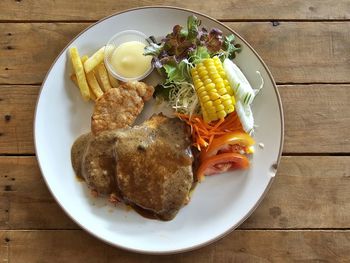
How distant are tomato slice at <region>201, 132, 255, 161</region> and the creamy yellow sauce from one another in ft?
2.22

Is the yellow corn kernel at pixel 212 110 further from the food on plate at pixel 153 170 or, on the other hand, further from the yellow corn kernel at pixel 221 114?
the food on plate at pixel 153 170

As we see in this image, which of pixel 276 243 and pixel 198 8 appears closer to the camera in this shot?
pixel 276 243

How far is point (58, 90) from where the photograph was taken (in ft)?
10.8

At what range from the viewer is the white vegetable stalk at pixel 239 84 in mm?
3078

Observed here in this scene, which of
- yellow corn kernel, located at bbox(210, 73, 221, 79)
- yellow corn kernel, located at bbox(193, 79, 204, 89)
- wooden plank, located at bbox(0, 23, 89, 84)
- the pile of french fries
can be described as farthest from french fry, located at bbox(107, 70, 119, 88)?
yellow corn kernel, located at bbox(210, 73, 221, 79)

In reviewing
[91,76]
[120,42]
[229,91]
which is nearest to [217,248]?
[229,91]

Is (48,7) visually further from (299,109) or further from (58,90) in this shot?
(299,109)

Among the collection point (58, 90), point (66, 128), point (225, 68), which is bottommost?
point (66, 128)

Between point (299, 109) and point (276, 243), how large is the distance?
915mm

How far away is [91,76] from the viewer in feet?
10.8

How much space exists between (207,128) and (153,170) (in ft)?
1.43

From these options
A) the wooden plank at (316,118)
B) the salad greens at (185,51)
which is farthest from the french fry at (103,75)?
the wooden plank at (316,118)

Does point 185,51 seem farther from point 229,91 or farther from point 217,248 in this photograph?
point 217,248

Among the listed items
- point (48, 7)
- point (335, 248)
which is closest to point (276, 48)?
point (335, 248)
